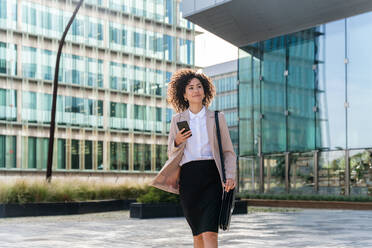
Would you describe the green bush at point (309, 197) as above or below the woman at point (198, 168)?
below

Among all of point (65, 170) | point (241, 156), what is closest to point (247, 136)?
point (241, 156)

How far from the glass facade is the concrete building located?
39mm

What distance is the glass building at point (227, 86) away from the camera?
67750mm

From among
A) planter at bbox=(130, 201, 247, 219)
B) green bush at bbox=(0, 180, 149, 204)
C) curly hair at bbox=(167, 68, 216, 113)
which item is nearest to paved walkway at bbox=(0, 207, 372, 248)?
planter at bbox=(130, 201, 247, 219)

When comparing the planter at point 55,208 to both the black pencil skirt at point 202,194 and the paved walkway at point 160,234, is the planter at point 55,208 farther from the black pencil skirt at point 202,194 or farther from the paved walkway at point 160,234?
the black pencil skirt at point 202,194

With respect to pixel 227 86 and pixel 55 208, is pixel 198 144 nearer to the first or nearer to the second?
pixel 55 208

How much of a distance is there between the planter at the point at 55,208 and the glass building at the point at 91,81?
74.0 ft

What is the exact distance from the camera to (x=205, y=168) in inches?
188

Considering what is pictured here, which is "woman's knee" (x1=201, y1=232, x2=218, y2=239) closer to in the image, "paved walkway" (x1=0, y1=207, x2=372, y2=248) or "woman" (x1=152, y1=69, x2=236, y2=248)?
"woman" (x1=152, y1=69, x2=236, y2=248)

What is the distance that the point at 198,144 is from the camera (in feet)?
15.9

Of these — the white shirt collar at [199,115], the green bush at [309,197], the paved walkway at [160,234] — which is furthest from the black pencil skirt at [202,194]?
the green bush at [309,197]

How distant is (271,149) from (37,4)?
2374 centimetres

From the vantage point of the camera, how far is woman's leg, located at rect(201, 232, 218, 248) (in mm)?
4625

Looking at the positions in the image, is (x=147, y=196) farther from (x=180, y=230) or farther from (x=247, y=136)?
(x=247, y=136)
